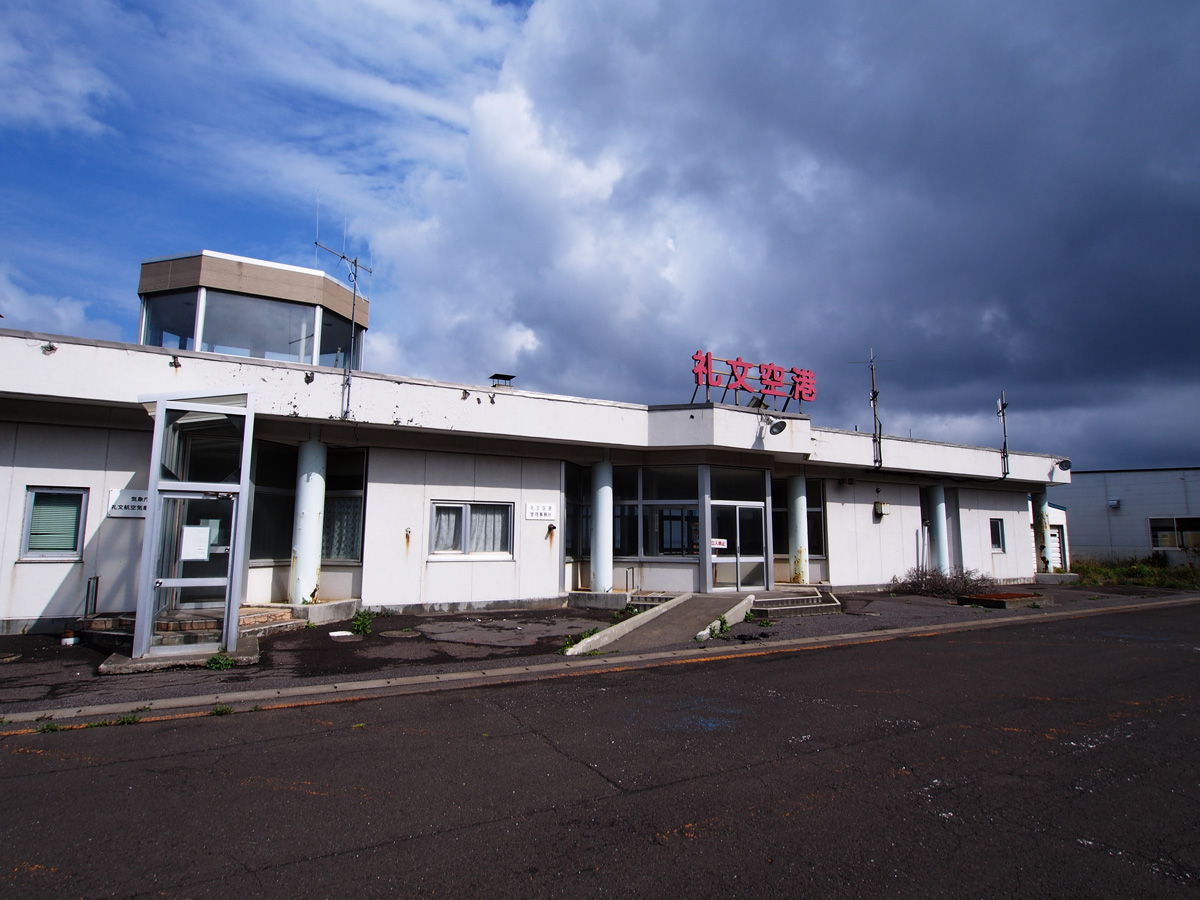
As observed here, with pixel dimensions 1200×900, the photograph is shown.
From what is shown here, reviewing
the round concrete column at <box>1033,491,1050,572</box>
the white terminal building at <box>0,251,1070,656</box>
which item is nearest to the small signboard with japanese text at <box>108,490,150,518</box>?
the white terminal building at <box>0,251,1070,656</box>

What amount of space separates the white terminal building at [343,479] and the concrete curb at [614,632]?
2883 mm

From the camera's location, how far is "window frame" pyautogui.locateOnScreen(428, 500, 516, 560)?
14711 millimetres

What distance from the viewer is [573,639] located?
11.2 m

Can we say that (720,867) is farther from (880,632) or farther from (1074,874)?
(880,632)

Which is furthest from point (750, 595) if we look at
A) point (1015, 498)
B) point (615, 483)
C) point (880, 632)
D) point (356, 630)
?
point (1015, 498)

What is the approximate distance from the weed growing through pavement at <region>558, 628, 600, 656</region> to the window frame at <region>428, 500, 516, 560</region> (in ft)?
12.3

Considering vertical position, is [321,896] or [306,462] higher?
[306,462]

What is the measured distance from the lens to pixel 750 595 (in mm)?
15320

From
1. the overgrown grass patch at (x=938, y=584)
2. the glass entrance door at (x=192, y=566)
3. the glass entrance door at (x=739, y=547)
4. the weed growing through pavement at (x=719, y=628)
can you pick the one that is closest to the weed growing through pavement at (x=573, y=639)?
the weed growing through pavement at (x=719, y=628)

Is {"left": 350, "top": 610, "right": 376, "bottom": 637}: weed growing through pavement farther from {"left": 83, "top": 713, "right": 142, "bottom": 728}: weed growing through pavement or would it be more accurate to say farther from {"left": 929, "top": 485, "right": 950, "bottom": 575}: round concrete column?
{"left": 929, "top": 485, "right": 950, "bottom": 575}: round concrete column

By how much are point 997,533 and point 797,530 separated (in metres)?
10.8

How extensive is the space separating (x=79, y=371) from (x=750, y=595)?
523 inches

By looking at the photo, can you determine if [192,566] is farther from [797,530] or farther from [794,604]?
Result: [797,530]

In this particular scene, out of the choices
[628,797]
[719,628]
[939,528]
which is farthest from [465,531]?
[939,528]
